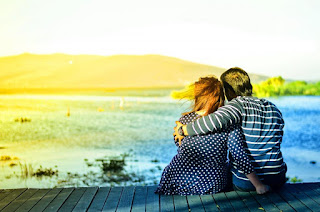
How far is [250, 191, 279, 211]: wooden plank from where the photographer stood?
3048 millimetres

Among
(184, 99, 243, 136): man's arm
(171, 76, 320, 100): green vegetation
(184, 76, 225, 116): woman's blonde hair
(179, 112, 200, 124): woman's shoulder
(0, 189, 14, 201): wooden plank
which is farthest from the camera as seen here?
(171, 76, 320, 100): green vegetation

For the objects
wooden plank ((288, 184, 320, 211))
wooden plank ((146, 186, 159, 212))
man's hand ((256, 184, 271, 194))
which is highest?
man's hand ((256, 184, 271, 194))

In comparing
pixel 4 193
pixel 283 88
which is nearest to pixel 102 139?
pixel 283 88

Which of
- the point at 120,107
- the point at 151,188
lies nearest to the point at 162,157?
the point at 151,188

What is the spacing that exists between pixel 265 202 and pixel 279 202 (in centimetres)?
10

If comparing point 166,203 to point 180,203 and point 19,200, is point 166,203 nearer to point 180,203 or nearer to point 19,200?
point 180,203

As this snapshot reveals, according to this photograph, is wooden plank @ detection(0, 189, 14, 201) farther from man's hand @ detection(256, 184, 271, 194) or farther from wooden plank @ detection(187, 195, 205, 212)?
man's hand @ detection(256, 184, 271, 194)

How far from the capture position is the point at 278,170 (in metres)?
3.25

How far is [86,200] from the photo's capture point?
3279mm

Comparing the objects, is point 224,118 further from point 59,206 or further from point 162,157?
point 162,157

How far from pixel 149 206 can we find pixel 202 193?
45cm

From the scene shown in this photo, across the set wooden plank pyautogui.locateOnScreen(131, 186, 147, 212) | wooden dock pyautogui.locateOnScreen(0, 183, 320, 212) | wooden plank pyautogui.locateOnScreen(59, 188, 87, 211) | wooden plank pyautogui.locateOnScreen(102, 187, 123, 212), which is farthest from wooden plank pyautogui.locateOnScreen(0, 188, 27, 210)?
wooden plank pyautogui.locateOnScreen(131, 186, 147, 212)

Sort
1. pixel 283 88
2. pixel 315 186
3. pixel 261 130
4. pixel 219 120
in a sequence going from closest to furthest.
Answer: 1. pixel 219 120
2. pixel 261 130
3. pixel 315 186
4. pixel 283 88

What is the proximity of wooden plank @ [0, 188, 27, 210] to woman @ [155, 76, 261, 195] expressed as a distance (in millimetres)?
1131
